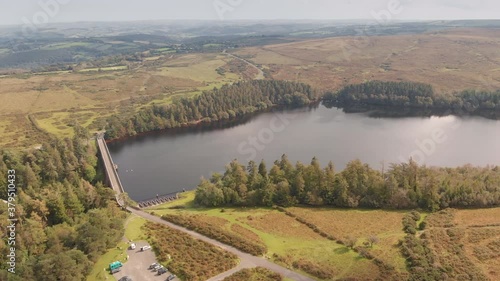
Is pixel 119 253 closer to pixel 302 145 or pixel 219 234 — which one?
pixel 219 234

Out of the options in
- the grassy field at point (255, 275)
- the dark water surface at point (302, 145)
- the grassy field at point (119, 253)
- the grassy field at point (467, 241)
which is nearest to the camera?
the grassy field at point (255, 275)

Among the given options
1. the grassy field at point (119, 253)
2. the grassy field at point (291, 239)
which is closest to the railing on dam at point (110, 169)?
the grassy field at point (119, 253)

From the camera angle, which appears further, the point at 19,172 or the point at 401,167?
the point at 19,172

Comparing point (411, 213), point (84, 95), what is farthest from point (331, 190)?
point (84, 95)

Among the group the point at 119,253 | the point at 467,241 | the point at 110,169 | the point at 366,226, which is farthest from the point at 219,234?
the point at 110,169

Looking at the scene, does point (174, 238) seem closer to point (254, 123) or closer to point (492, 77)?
point (254, 123)

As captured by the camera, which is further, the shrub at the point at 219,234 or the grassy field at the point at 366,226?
the shrub at the point at 219,234

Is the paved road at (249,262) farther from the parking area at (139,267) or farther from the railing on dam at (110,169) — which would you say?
the railing on dam at (110,169)
